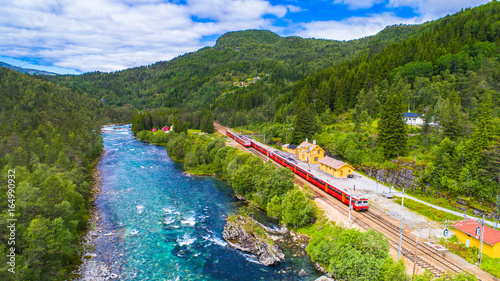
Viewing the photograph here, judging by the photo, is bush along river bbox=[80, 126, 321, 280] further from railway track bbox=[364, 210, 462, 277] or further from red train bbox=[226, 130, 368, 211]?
red train bbox=[226, 130, 368, 211]

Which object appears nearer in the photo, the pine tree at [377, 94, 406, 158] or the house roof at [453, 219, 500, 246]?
the house roof at [453, 219, 500, 246]

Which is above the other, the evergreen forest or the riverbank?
the evergreen forest

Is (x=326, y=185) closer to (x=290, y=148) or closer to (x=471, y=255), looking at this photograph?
(x=471, y=255)

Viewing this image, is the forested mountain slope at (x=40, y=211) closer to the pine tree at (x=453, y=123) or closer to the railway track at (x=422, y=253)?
the railway track at (x=422, y=253)

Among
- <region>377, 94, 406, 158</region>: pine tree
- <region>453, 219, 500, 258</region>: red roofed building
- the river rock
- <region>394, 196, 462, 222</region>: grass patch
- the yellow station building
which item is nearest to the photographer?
<region>453, 219, 500, 258</region>: red roofed building

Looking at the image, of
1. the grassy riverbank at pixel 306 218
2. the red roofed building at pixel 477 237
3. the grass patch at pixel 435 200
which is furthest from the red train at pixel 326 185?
the grass patch at pixel 435 200

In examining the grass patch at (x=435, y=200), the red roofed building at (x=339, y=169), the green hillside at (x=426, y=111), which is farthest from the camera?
the red roofed building at (x=339, y=169)

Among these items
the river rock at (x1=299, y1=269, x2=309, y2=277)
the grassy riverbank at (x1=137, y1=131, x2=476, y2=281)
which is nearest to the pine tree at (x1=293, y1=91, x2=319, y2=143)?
the grassy riverbank at (x1=137, y1=131, x2=476, y2=281)

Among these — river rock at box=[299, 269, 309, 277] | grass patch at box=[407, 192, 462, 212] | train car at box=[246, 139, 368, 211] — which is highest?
train car at box=[246, 139, 368, 211]
